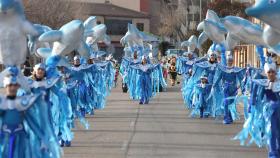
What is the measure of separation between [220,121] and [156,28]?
273 feet

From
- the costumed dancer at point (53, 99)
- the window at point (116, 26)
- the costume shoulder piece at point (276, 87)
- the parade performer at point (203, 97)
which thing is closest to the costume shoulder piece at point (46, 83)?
the costumed dancer at point (53, 99)

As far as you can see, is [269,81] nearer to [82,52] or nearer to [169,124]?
[82,52]

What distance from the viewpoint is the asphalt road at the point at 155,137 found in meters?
12.0

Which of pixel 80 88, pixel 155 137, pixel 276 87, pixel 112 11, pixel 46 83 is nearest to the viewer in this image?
pixel 46 83

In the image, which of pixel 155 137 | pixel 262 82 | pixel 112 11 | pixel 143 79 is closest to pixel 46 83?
pixel 262 82

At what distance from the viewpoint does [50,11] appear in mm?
43312

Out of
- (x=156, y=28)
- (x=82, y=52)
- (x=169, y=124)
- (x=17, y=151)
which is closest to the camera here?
(x=17, y=151)

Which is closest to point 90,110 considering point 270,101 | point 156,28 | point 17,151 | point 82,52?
point 82,52

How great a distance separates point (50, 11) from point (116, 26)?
50220mm

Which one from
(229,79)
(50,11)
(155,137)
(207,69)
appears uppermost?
(50,11)

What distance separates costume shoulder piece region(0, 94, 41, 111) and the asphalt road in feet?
10.2

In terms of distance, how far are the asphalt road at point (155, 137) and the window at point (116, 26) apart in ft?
236

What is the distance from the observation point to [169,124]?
16.7 m

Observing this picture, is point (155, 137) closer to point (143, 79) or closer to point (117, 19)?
point (143, 79)
